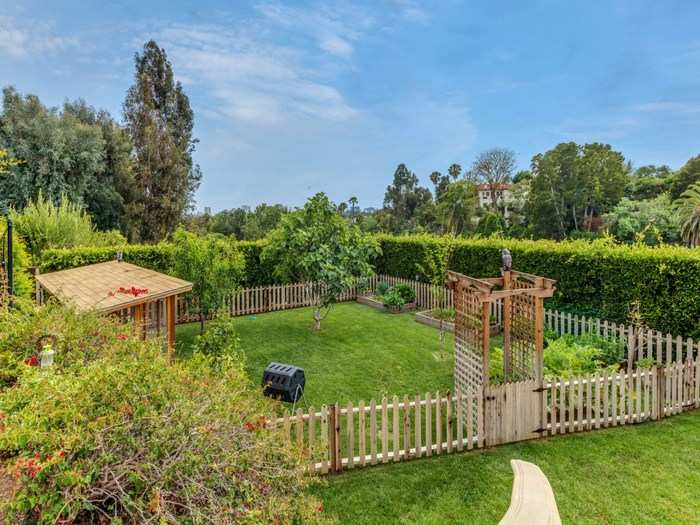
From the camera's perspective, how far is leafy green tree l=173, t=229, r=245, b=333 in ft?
30.4

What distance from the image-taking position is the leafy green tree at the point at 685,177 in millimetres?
33812

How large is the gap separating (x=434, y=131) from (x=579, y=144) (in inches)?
974

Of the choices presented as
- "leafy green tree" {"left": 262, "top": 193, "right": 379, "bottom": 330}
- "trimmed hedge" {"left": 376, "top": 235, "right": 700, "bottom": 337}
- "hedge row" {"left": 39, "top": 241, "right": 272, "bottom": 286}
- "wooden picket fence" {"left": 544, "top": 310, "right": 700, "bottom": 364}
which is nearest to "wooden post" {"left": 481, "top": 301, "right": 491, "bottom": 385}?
"wooden picket fence" {"left": 544, "top": 310, "right": 700, "bottom": 364}

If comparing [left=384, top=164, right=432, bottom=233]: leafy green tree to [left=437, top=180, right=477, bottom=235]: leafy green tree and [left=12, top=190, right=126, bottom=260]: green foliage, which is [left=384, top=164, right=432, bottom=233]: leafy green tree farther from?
[left=12, top=190, right=126, bottom=260]: green foliage

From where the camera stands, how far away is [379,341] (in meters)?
9.57

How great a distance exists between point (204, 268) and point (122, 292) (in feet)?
9.94

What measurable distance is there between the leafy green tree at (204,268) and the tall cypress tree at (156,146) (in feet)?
55.9

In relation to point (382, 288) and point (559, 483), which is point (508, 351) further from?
point (382, 288)

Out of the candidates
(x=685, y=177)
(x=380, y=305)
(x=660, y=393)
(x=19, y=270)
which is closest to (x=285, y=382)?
(x=660, y=393)

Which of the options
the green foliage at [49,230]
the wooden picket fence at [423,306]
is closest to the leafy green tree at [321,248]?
the wooden picket fence at [423,306]

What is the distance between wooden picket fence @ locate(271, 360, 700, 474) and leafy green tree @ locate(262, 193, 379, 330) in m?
4.75

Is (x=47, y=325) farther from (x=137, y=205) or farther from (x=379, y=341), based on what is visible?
(x=137, y=205)

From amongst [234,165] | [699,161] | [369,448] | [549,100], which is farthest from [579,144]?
[369,448]

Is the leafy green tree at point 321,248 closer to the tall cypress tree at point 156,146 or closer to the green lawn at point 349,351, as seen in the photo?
the green lawn at point 349,351
